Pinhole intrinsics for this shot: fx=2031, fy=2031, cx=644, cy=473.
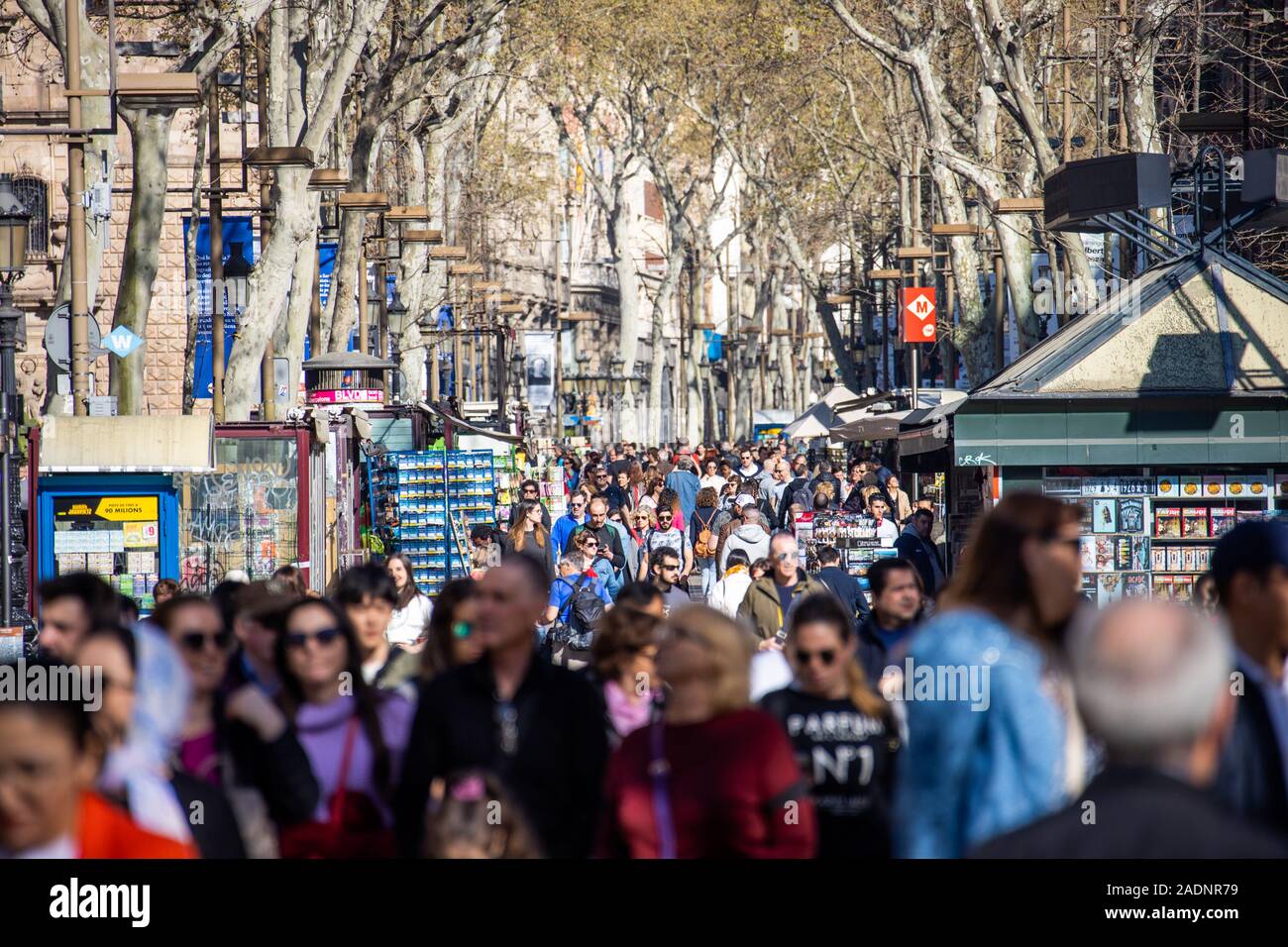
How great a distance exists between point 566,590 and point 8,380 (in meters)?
4.20

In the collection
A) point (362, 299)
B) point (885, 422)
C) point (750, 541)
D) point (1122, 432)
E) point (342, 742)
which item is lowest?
point (342, 742)

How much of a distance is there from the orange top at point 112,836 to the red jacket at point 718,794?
113 cm

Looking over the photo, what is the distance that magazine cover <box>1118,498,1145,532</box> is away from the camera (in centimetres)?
1563

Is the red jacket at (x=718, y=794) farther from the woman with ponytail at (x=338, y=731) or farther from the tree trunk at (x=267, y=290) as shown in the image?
the tree trunk at (x=267, y=290)

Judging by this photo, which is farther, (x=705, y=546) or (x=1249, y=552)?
(x=705, y=546)

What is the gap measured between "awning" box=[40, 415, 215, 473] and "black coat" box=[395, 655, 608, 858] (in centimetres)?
1053

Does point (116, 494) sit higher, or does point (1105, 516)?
point (116, 494)

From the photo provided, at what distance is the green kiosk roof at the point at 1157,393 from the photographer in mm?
15633

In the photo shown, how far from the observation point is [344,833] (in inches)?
210

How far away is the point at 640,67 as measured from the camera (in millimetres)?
46031

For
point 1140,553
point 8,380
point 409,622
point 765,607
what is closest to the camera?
point 409,622

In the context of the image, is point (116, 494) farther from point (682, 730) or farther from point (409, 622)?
point (682, 730)

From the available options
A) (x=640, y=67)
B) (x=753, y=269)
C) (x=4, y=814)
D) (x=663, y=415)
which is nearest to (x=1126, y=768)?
(x=4, y=814)

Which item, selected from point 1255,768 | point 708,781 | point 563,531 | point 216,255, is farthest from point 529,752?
point 216,255
